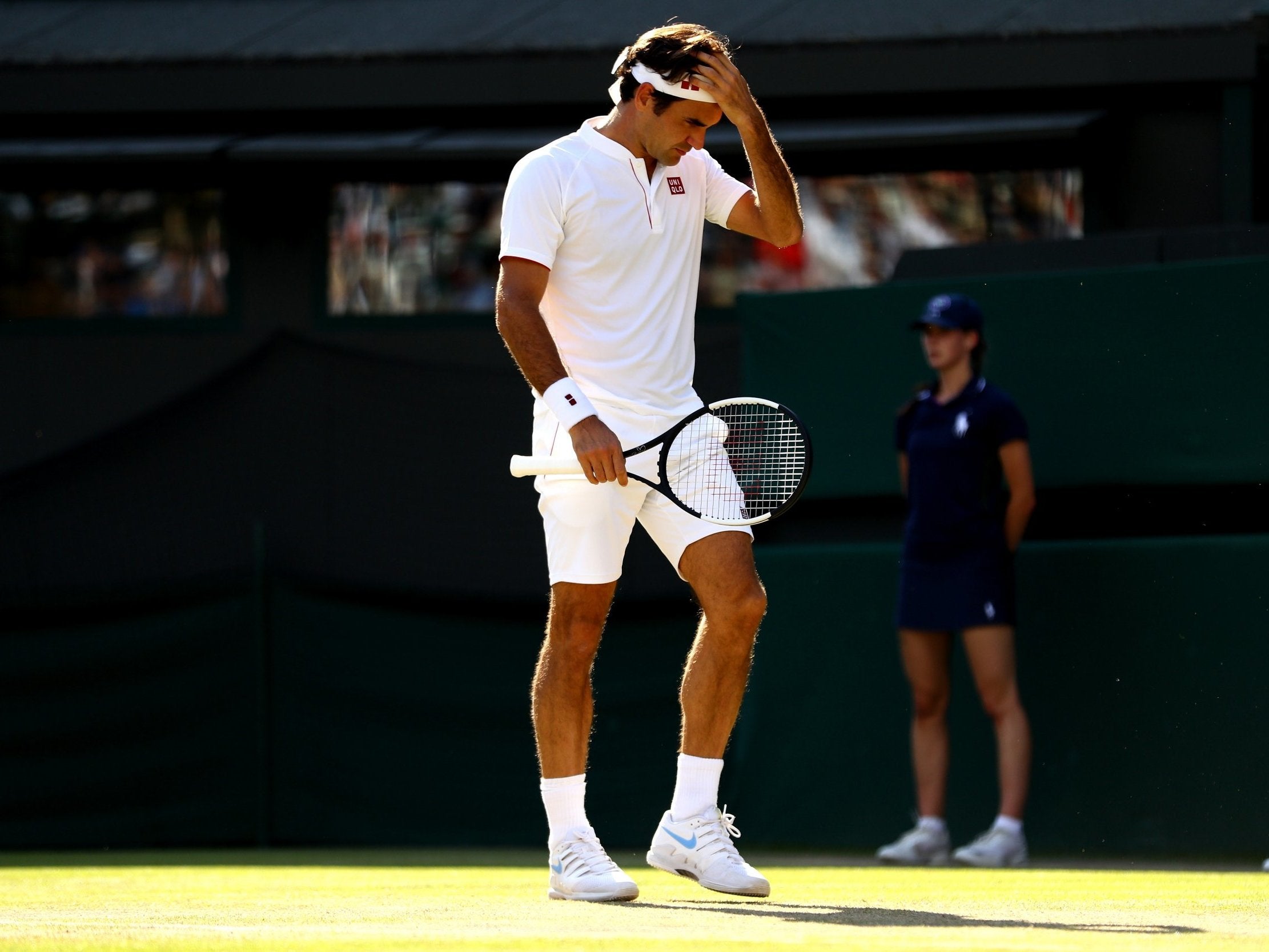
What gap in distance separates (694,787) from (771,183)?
146 centimetres

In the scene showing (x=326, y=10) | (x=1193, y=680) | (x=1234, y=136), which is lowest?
(x=1193, y=680)

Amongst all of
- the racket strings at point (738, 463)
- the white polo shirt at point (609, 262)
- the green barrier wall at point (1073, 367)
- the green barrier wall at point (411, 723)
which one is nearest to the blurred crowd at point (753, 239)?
the green barrier wall at point (1073, 367)

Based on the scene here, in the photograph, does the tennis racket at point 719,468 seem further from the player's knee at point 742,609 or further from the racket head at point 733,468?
the player's knee at point 742,609

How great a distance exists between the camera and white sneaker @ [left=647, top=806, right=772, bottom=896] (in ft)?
15.7

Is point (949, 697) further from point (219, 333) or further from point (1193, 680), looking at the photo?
point (219, 333)

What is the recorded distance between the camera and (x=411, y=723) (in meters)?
8.41

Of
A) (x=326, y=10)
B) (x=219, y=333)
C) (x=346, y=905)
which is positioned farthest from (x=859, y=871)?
(x=326, y=10)

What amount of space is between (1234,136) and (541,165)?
16.0ft

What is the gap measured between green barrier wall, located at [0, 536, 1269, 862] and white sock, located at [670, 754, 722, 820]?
2.76 metres

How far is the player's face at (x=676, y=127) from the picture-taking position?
189 inches

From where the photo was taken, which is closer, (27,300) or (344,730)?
(344,730)

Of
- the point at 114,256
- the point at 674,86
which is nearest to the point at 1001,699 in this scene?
the point at 674,86

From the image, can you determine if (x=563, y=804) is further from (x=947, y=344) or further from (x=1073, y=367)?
(x=1073, y=367)

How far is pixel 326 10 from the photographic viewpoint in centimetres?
1000
